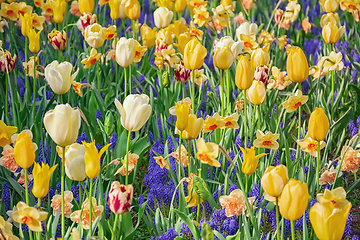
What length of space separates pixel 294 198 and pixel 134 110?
0.52 metres

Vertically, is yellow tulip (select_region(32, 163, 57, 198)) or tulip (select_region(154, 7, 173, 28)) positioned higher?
tulip (select_region(154, 7, 173, 28))

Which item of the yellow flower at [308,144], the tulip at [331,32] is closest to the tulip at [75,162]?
the yellow flower at [308,144]

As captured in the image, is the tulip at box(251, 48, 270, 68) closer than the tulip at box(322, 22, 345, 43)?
Yes

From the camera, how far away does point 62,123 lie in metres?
1.09

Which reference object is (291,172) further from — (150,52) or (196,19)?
(150,52)

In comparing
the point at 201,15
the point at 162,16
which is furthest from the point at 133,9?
the point at 201,15

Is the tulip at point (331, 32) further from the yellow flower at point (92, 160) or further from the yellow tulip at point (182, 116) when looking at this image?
the yellow flower at point (92, 160)

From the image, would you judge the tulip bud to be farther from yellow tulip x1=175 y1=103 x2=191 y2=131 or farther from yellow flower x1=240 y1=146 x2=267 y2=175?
yellow flower x1=240 y1=146 x2=267 y2=175

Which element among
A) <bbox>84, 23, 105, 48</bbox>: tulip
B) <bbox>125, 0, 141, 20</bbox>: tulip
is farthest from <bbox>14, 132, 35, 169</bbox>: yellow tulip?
<bbox>125, 0, 141, 20</bbox>: tulip

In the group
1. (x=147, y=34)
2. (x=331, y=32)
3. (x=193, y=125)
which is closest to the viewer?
(x=193, y=125)

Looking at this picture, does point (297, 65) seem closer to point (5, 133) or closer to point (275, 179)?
point (275, 179)

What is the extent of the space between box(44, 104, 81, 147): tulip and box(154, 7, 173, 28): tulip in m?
1.52

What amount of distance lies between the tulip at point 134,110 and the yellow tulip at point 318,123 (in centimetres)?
48

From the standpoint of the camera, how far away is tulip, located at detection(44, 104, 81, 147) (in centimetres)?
109
